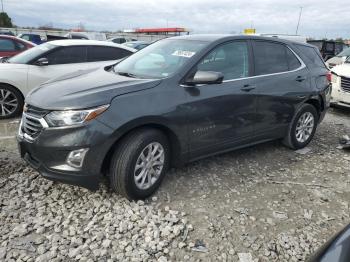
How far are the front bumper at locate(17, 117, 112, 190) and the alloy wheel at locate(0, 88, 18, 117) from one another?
3509 millimetres

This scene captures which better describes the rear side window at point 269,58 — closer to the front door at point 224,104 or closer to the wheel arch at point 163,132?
the front door at point 224,104

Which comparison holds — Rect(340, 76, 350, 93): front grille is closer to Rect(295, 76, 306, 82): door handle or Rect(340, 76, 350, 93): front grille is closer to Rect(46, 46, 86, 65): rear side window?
Rect(295, 76, 306, 82): door handle

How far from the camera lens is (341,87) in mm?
8078

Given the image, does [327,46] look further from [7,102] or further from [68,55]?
[7,102]

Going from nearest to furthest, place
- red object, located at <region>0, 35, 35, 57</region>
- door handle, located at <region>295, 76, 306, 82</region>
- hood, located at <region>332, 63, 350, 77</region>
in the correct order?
door handle, located at <region>295, 76, 306, 82</region>
hood, located at <region>332, 63, 350, 77</region>
red object, located at <region>0, 35, 35, 57</region>

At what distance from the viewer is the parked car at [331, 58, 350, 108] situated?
26.0ft

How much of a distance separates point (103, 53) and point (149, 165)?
457 centimetres

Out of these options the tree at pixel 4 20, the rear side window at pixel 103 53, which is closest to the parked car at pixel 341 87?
the rear side window at pixel 103 53

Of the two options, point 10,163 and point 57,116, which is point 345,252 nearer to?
point 57,116

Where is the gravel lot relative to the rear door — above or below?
below

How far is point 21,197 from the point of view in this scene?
11.6ft

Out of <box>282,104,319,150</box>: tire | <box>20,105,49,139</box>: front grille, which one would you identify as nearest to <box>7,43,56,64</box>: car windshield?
<box>20,105,49,139</box>: front grille

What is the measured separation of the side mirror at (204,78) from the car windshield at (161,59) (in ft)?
0.74

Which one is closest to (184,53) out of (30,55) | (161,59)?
(161,59)
